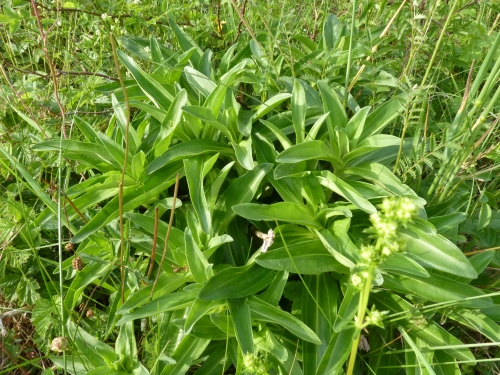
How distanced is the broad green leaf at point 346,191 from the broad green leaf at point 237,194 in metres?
0.20

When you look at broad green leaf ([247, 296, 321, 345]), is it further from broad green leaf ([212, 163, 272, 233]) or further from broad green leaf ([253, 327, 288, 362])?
broad green leaf ([212, 163, 272, 233])

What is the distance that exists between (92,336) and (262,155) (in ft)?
2.88

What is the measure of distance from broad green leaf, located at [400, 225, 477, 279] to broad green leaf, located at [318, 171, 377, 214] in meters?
0.13

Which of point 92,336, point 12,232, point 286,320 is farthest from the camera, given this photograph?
point 12,232

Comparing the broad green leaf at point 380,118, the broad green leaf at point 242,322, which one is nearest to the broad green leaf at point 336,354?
the broad green leaf at point 242,322

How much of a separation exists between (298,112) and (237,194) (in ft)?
1.21

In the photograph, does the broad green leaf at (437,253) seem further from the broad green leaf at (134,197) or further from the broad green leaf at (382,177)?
the broad green leaf at (134,197)

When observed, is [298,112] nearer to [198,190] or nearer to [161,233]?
[198,190]

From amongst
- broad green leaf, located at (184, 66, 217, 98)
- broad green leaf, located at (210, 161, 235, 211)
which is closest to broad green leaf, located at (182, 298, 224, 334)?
broad green leaf, located at (210, 161, 235, 211)

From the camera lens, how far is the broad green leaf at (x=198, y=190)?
1.52 metres

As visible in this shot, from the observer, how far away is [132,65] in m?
1.79

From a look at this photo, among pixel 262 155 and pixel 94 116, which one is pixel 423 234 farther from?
pixel 94 116

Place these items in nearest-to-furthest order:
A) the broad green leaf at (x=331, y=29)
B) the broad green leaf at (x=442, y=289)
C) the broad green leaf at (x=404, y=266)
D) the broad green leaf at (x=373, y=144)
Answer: the broad green leaf at (x=404, y=266), the broad green leaf at (x=442, y=289), the broad green leaf at (x=373, y=144), the broad green leaf at (x=331, y=29)

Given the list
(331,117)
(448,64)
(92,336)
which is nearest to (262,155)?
(331,117)
